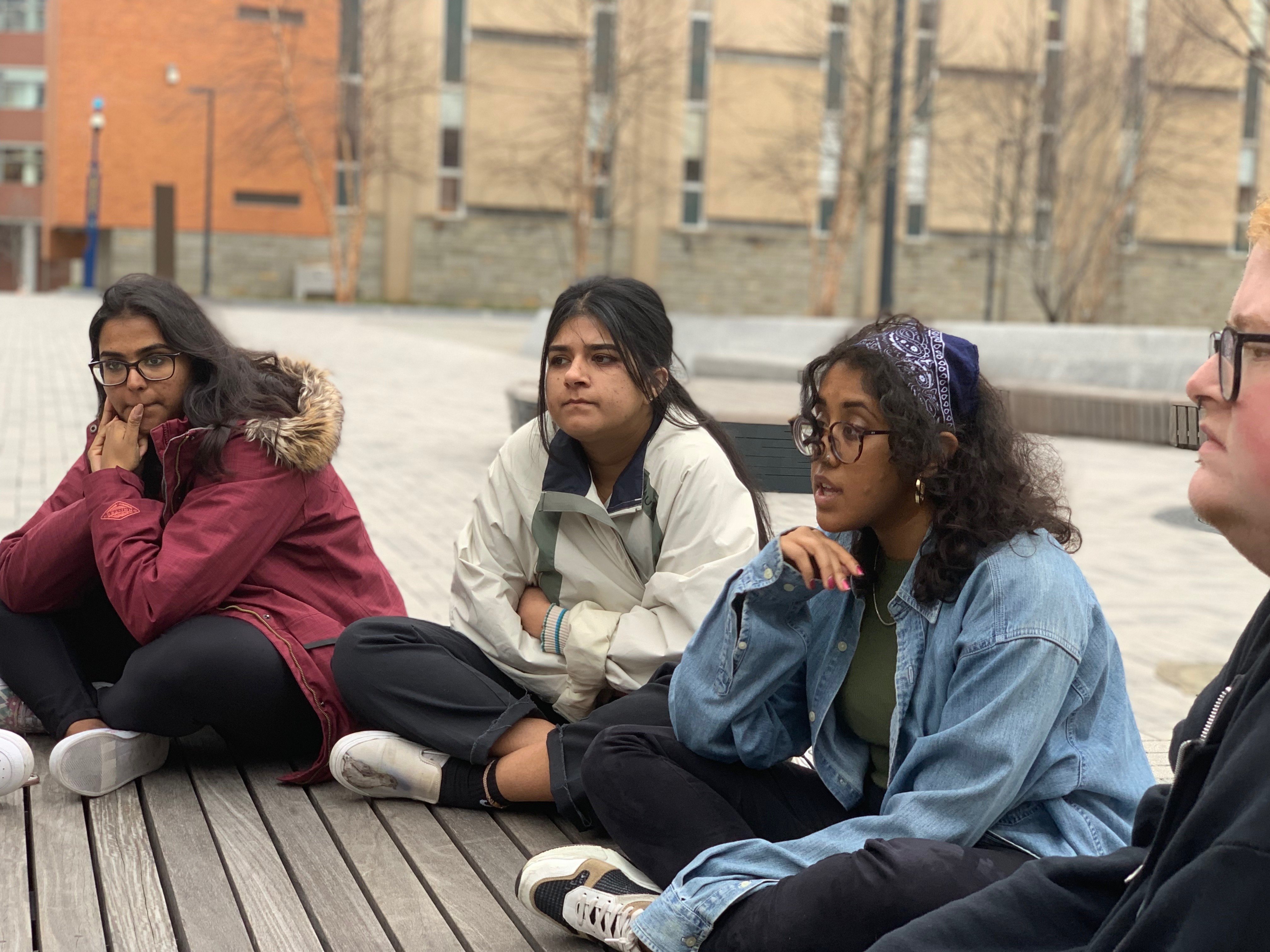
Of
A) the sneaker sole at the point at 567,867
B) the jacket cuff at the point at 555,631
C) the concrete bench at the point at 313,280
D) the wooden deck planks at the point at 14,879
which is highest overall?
the concrete bench at the point at 313,280

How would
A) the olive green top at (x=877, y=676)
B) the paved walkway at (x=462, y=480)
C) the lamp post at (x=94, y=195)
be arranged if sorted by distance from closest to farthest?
the olive green top at (x=877, y=676), the paved walkway at (x=462, y=480), the lamp post at (x=94, y=195)

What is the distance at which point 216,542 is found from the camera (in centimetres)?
319

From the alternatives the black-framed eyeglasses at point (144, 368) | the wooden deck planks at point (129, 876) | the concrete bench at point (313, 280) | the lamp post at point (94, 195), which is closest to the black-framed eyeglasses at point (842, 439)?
the wooden deck planks at point (129, 876)

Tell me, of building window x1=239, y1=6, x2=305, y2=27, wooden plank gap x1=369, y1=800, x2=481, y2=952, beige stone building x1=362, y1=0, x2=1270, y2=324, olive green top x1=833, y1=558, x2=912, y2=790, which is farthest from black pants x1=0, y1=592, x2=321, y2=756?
building window x1=239, y1=6, x2=305, y2=27

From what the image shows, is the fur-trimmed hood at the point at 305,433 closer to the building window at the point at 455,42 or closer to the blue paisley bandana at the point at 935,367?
the blue paisley bandana at the point at 935,367

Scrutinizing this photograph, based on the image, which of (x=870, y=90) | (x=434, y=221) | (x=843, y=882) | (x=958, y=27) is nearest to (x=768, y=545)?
(x=843, y=882)

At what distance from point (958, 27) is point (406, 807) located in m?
42.0

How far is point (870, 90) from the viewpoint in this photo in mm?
26438

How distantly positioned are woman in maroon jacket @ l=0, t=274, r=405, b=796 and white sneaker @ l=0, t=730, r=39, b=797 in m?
0.06

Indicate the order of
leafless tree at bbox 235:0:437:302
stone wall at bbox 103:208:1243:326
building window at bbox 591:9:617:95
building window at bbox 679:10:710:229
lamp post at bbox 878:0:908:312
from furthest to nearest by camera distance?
1. building window at bbox 679:10:710:229
2. building window at bbox 591:9:617:95
3. stone wall at bbox 103:208:1243:326
4. leafless tree at bbox 235:0:437:302
5. lamp post at bbox 878:0:908:312

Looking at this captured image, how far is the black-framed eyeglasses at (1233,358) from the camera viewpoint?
4.17ft

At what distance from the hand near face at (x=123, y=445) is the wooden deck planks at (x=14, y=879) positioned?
0.75m

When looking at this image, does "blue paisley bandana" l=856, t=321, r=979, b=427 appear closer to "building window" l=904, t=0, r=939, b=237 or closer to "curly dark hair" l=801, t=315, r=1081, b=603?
"curly dark hair" l=801, t=315, r=1081, b=603

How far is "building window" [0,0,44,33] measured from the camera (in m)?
45.1
